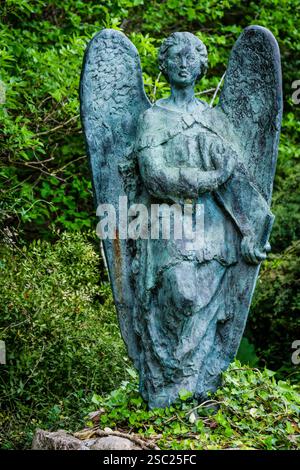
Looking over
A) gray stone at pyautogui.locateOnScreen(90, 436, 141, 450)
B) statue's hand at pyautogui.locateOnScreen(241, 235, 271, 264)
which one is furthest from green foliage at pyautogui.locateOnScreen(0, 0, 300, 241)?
gray stone at pyautogui.locateOnScreen(90, 436, 141, 450)

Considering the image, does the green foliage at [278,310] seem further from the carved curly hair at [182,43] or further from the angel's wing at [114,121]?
the carved curly hair at [182,43]

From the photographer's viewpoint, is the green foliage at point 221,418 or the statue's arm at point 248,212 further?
the statue's arm at point 248,212

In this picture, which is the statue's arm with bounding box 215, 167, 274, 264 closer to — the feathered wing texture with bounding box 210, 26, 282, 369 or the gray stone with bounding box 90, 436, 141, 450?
the feathered wing texture with bounding box 210, 26, 282, 369

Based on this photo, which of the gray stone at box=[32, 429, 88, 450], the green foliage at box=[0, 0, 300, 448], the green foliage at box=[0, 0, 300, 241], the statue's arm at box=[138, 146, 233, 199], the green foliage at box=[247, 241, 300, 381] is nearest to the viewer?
the gray stone at box=[32, 429, 88, 450]

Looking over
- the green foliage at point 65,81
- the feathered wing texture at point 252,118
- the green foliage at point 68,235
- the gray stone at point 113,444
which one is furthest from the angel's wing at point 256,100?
the green foliage at point 65,81

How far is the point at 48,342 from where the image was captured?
26.8 feet

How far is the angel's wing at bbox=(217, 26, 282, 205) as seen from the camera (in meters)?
6.11

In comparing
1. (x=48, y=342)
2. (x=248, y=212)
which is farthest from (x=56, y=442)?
(x=48, y=342)

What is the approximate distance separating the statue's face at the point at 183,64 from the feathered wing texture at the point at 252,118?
0.22 meters

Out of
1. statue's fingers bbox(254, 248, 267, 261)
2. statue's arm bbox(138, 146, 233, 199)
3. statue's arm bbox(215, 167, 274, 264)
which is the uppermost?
statue's arm bbox(138, 146, 233, 199)

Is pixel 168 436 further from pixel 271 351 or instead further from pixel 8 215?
pixel 271 351

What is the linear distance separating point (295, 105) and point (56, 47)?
10.1ft

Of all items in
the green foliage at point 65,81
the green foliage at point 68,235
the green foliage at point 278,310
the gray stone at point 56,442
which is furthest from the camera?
the green foliage at point 278,310

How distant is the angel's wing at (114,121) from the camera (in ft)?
20.8
